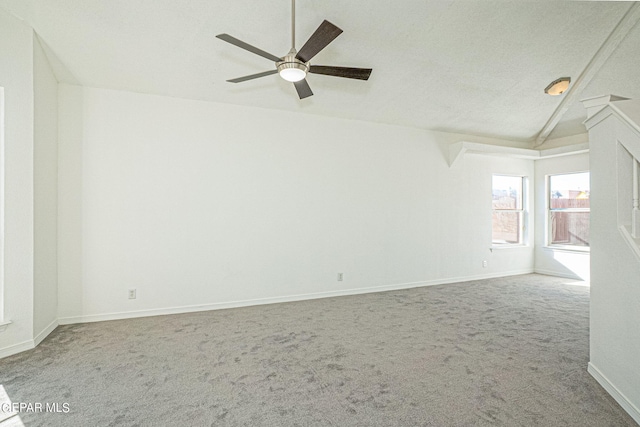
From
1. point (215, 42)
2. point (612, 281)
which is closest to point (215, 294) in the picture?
point (215, 42)

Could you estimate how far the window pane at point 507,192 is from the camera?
6.25m

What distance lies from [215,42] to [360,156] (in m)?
2.61

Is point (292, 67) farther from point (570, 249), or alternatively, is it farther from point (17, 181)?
point (570, 249)

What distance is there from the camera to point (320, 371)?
2.43 m

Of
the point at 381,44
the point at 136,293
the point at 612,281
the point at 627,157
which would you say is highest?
the point at 381,44

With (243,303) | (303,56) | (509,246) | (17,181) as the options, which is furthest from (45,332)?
(509,246)

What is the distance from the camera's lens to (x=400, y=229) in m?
5.20

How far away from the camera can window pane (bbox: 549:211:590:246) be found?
19.4ft

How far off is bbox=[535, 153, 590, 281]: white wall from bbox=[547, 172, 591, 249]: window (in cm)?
12

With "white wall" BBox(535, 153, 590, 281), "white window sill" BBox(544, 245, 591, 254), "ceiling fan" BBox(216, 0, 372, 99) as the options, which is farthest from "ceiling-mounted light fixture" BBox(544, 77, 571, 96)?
"ceiling fan" BBox(216, 0, 372, 99)

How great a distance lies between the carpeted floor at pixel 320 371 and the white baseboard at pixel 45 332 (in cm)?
7

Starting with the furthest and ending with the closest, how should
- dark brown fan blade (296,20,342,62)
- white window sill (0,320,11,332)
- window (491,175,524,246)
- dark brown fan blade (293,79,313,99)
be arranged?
window (491,175,524,246)
dark brown fan blade (293,79,313,99)
white window sill (0,320,11,332)
dark brown fan blade (296,20,342,62)

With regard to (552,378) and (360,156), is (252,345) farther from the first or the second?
(360,156)

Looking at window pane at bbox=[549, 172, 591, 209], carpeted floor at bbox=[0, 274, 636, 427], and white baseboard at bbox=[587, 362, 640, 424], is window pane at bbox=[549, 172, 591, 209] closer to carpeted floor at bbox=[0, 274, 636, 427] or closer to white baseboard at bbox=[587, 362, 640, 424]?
carpeted floor at bbox=[0, 274, 636, 427]
